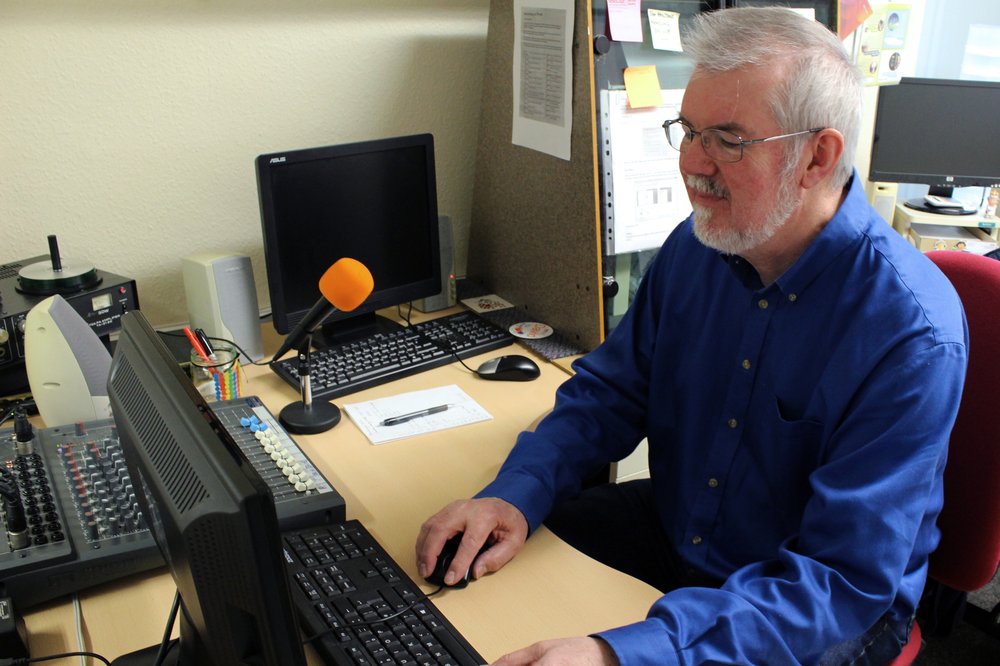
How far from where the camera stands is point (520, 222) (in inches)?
67.9

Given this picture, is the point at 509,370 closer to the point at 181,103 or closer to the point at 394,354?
the point at 394,354

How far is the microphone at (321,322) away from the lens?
1.13m

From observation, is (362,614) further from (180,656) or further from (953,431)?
(953,431)

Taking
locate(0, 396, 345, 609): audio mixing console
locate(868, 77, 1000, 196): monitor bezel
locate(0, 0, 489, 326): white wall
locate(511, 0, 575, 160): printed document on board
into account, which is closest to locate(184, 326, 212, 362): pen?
locate(0, 396, 345, 609): audio mixing console

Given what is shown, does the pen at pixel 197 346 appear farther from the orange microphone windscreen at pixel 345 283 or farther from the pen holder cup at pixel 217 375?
the orange microphone windscreen at pixel 345 283

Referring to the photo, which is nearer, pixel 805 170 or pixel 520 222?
pixel 805 170

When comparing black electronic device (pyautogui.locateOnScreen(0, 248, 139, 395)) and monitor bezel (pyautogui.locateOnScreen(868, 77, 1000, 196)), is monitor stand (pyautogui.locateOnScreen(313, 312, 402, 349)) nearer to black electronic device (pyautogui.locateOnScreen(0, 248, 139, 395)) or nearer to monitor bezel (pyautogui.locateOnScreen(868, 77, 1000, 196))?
black electronic device (pyautogui.locateOnScreen(0, 248, 139, 395))

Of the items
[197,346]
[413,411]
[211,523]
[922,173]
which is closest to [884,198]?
[922,173]

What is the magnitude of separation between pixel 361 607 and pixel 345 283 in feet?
1.42

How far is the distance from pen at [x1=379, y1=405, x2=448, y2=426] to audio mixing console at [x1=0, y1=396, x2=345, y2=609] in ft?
0.59

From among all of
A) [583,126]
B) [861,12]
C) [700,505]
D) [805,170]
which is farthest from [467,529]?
[861,12]

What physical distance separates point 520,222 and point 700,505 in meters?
0.76

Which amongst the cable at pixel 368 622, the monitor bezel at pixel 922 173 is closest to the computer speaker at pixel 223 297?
the cable at pixel 368 622

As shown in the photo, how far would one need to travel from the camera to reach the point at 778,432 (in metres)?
1.07
